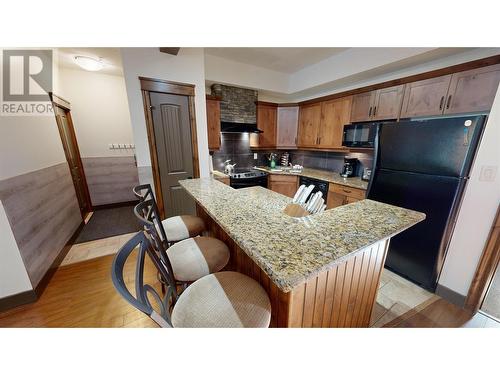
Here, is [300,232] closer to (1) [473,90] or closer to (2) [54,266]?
(1) [473,90]

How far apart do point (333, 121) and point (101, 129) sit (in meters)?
4.47

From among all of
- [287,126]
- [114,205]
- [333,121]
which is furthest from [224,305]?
[114,205]

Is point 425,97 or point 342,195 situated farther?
point 342,195

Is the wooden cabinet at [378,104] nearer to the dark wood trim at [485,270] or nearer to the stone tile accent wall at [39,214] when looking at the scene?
the dark wood trim at [485,270]

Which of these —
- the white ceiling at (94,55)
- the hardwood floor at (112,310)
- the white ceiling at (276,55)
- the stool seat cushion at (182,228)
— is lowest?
the hardwood floor at (112,310)

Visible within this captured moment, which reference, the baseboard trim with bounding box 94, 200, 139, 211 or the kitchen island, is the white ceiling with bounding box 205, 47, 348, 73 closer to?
the kitchen island

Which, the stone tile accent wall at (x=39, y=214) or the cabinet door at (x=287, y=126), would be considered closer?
the stone tile accent wall at (x=39, y=214)

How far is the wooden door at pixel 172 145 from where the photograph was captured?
7.42 ft

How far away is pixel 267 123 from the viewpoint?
3496 millimetres

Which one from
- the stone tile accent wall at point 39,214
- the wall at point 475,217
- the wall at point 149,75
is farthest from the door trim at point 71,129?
the wall at point 475,217

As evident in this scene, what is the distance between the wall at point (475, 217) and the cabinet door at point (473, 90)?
0.45m

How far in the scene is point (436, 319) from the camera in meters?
1.43
